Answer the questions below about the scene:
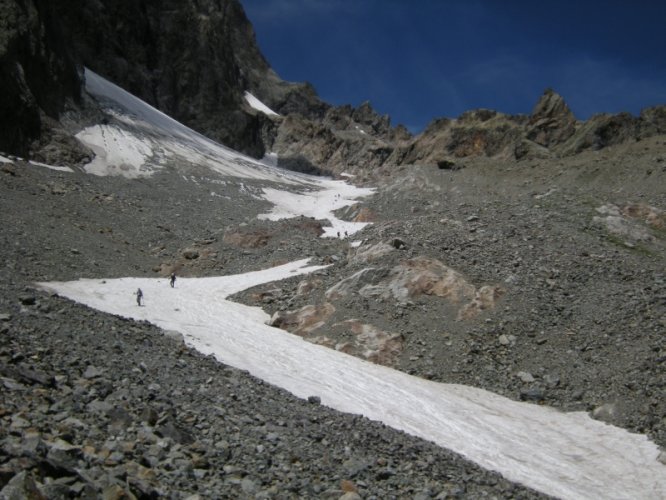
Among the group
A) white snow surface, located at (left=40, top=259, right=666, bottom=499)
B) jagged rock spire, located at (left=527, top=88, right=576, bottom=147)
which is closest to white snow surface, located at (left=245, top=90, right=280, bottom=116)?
jagged rock spire, located at (left=527, top=88, right=576, bottom=147)

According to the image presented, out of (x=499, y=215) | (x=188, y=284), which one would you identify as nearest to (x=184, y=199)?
(x=188, y=284)

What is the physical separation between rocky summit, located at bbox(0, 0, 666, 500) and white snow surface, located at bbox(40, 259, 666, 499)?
0.82 meters

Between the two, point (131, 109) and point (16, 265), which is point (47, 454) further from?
point (131, 109)

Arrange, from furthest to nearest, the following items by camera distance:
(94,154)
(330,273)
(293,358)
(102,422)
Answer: (94,154) → (330,273) → (293,358) → (102,422)

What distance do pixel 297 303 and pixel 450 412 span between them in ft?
36.8

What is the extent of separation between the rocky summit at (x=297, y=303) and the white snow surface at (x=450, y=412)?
2.70ft

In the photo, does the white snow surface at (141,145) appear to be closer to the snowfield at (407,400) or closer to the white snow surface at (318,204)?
the white snow surface at (318,204)

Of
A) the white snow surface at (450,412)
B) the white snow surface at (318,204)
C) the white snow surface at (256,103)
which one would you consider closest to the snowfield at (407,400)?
the white snow surface at (450,412)

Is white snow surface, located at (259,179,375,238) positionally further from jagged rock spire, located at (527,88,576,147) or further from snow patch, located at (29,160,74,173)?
jagged rock spire, located at (527,88,576,147)

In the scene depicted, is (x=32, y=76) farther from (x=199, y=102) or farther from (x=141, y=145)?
(x=199, y=102)

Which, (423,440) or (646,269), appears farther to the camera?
(646,269)

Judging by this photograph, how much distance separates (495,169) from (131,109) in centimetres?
4998

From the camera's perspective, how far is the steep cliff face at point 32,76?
49.3 metres

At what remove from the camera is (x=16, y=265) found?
87.7 feet
